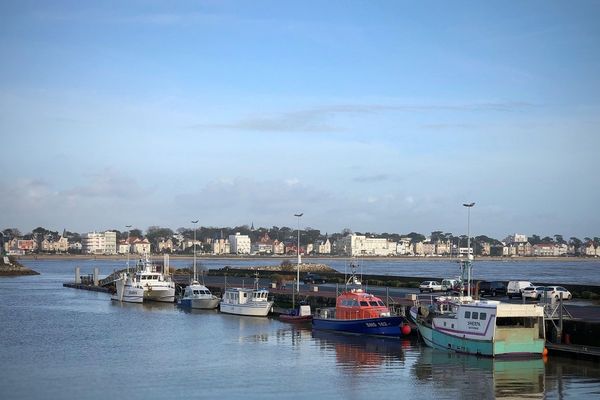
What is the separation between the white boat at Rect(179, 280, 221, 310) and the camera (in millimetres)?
70250

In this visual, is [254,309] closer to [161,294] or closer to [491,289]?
[161,294]

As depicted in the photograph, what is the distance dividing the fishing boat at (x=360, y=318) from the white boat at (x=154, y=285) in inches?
1184

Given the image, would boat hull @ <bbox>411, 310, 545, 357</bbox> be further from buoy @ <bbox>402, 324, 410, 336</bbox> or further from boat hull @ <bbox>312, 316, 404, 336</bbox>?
boat hull @ <bbox>312, 316, 404, 336</bbox>

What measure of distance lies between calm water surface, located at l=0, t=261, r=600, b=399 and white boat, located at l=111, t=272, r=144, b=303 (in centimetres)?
2255

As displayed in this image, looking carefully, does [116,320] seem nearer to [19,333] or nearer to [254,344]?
[19,333]

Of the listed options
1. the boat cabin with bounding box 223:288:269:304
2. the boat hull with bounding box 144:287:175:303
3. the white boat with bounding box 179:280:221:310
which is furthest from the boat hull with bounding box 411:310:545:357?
the boat hull with bounding box 144:287:175:303

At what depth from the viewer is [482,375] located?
117 feet

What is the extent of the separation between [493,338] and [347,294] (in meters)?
14.8

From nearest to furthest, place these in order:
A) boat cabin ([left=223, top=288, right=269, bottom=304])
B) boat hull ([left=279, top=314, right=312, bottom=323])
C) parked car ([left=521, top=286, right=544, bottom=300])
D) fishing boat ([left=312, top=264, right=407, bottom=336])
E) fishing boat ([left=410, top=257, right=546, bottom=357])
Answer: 1. fishing boat ([left=410, top=257, right=546, bottom=357])
2. fishing boat ([left=312, top=264, right=407, bottom=336])
3. boat hull ([left=279, top=314, right=312, bottom=323])
4. parked car ([left=521, top=286, right=544, bottom=300])
5. boat cabin ([left=223, top=288, right=269, bottom=304])

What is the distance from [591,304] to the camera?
5669 centimetres

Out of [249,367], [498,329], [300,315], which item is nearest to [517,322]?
[498,329]

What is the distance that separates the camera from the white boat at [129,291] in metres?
80.3

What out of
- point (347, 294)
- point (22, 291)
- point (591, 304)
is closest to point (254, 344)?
point (347, 294)

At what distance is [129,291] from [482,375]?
5232 cm
